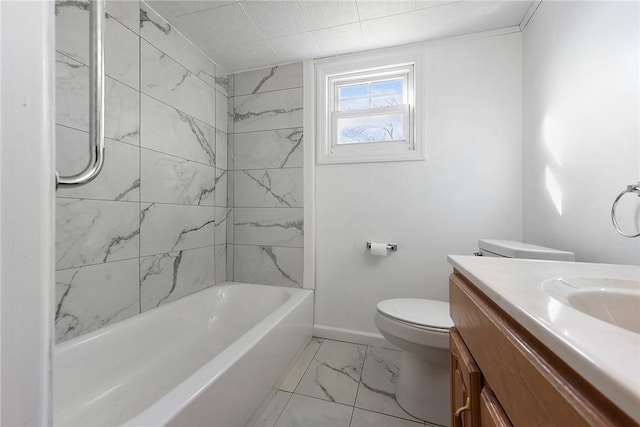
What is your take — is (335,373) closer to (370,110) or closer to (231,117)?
(370,110)

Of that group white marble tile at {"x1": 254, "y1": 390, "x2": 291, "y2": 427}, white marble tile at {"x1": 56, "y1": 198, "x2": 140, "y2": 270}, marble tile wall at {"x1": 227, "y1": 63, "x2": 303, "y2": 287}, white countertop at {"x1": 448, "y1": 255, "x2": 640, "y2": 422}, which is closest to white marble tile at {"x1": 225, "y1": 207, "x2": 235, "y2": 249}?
marble tile wall at {"x1": 227, "y1": 63, "x2": 303, "y2": 287}

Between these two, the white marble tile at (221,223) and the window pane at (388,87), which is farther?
the white marble tile at (221,223)

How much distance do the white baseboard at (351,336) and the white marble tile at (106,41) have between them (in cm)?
194

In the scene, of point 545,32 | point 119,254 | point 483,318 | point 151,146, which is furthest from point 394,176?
point 119,254

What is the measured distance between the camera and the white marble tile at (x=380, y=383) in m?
1.25

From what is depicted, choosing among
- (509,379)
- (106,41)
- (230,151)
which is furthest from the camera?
(230,151)

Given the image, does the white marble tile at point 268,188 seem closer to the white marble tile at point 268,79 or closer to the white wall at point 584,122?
the white marble tile at point 268,79

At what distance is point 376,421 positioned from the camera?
3.84 ft

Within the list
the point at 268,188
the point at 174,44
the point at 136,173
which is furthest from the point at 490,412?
the point at 174,44

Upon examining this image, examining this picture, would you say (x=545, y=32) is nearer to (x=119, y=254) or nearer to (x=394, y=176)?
(x=394, y=176)

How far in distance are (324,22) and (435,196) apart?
4.23ft

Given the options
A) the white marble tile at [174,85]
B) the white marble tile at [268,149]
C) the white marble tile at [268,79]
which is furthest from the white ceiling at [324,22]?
the white marble tile at [268,149]

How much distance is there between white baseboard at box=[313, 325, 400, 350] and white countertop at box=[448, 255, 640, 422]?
55.7 inches

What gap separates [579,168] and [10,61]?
1579 mm
